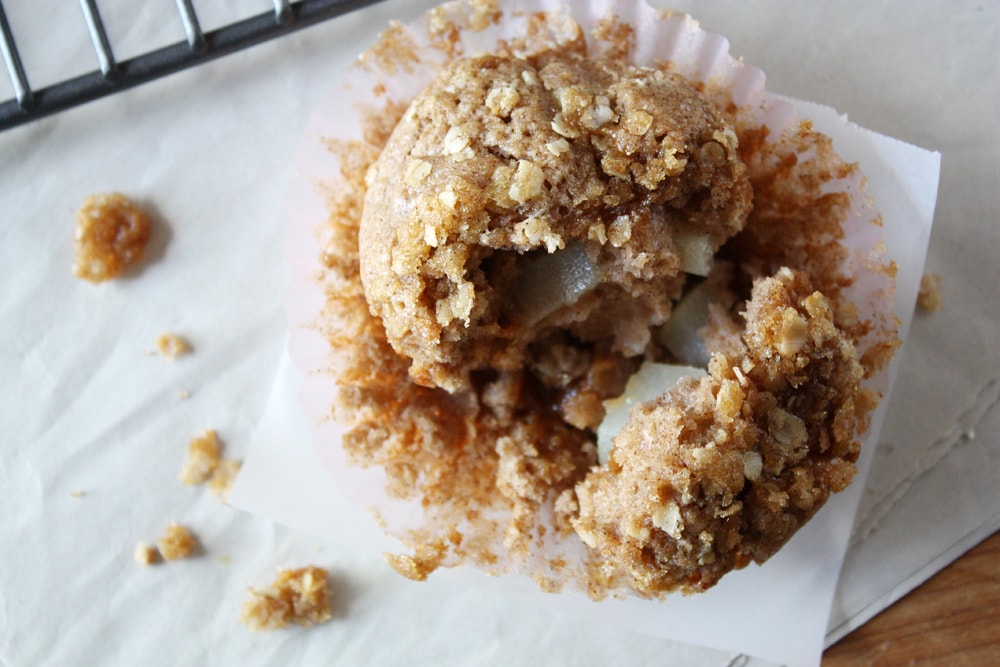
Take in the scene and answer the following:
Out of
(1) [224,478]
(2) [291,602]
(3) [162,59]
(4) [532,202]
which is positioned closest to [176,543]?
(1) [224,478]

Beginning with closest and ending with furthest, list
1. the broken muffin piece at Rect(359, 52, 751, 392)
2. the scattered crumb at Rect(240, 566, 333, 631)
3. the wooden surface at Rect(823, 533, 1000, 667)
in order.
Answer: the broken muffin piece at Rect(359, 52, 751, 392), the wooden surface at Rect(823, 533, 1000, 667), the scattered crumb at Rect(240, 566, 333, 631)

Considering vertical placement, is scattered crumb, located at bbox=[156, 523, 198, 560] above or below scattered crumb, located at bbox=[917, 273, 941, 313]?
below

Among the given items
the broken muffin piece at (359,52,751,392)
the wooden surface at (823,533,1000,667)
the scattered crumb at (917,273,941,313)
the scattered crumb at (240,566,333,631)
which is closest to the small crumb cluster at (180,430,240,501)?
the scattered crumb at (240,566,333,631)

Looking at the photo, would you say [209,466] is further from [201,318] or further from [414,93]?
[414,93]

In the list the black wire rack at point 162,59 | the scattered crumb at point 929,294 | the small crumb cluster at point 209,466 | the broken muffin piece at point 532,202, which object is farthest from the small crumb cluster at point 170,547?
the scattered crumb at point 929,294

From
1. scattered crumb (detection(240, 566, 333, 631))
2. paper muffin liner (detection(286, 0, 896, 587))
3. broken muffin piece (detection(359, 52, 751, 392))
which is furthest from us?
scattered crumb (detection(240, 566, 333, 631))

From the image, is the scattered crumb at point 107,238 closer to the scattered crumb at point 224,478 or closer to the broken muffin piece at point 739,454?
the scattered crumb at point 224,478

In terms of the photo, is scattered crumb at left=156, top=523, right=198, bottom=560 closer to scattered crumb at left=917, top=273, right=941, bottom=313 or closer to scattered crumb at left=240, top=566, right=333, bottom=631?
scattered crumb at left=240, top=566, right=333, bottom=631
